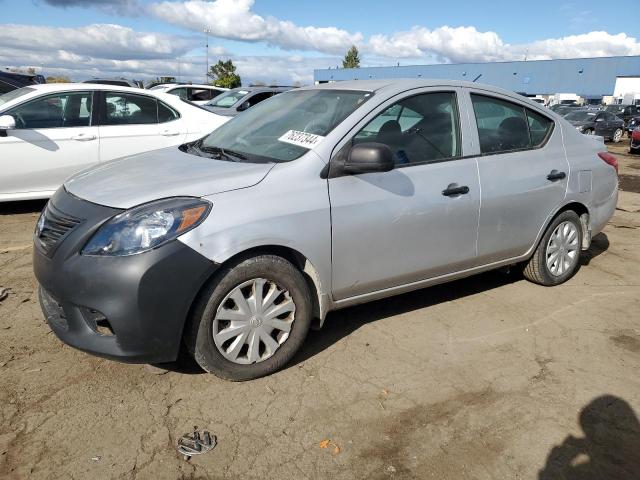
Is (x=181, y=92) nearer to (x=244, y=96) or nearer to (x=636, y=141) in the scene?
(x=244, y=96)

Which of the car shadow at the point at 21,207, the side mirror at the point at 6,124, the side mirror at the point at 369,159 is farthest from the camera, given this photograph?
the car shadow at the point at 21,207

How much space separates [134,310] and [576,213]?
12.5ft

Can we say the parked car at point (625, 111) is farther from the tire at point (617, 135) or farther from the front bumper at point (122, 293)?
the front bumper at point (122, 293)

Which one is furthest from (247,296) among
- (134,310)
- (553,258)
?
(553,258)

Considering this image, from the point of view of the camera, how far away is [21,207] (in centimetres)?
695

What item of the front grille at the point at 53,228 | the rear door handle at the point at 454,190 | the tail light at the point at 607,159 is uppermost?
the tail light at the point at 607,159

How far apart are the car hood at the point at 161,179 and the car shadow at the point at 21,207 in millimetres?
3905

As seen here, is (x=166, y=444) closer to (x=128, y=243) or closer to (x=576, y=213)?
(x=128, y=243)

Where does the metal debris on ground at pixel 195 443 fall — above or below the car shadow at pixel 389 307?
below

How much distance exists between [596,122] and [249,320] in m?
23.0

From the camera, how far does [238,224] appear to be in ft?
9.26

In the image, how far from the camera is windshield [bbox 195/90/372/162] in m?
3.34

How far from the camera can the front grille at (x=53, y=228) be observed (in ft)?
9.28

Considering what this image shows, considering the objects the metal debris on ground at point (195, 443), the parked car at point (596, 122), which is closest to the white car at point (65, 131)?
the metal debris on ground at point (195, 443)
